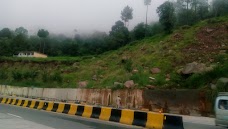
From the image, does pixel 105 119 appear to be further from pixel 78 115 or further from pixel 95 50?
pixel 95 50

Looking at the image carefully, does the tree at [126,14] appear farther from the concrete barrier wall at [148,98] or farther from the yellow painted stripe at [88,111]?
the yellow painted stripe at [88,111]

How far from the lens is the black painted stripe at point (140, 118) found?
11.3m

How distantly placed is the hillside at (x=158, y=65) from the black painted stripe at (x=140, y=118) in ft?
75.8

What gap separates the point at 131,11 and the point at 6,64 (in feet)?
152

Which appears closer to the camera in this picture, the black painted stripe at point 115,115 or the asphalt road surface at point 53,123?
the asphalt road surface at point 53,123

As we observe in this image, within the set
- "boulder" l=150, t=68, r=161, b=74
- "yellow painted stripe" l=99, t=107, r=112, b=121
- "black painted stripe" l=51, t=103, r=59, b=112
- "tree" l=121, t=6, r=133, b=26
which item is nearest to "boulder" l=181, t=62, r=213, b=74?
"boulder" l=150, t=68, r=161, b=74

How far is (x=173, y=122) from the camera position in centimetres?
1036

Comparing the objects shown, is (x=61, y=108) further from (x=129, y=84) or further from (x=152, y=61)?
(x=152, y=61)

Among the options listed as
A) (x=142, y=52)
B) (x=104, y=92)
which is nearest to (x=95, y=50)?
(x=142, y=52)

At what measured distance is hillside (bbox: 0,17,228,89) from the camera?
37781 millimetres

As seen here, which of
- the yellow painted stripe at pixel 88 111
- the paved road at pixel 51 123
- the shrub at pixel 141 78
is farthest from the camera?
the shrub at pixel 141 78

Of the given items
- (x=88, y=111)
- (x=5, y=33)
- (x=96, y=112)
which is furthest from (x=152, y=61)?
(x=5, y=33)

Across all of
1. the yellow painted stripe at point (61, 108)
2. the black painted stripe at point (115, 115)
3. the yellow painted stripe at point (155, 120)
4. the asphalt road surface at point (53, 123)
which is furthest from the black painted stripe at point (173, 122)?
the yellow painted stripe at point (61, 108)

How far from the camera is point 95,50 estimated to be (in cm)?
9188
